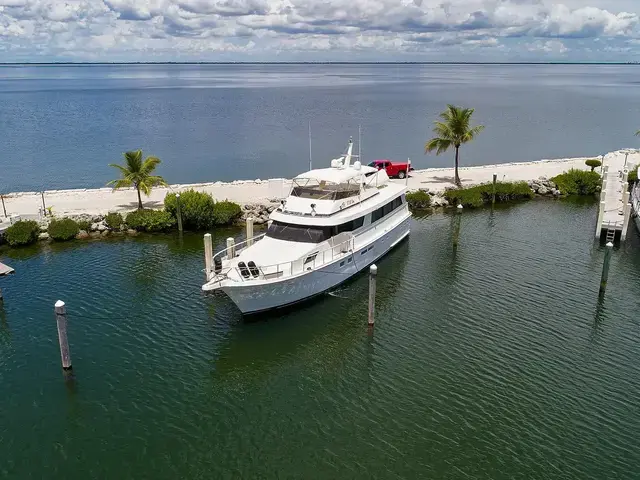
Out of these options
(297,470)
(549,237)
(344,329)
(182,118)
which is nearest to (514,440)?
(297,470)

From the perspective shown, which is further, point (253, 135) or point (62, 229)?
point (253, 135)

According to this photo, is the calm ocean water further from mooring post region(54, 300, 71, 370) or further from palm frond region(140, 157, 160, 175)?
mooring post region(54, 300, 71, 370)

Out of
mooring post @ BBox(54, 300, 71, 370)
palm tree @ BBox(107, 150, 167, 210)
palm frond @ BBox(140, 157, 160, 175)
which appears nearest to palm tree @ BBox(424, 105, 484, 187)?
palm frond @ BBox(140, 157, 160, 175)

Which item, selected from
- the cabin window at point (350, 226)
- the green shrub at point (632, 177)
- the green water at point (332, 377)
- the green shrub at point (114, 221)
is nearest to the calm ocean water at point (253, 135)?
the green shrub at point (632, 177)

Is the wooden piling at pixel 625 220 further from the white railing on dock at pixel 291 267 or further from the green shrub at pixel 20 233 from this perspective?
the green shrub at pixel 20 233

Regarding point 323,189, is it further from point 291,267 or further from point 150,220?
point 150,220

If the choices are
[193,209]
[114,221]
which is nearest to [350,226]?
[193,209]
